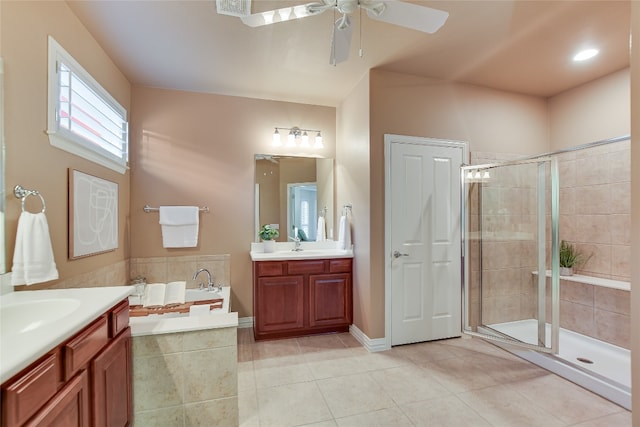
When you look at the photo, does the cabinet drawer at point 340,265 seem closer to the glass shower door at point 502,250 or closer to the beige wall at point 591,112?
the glass shower door at point 502,250

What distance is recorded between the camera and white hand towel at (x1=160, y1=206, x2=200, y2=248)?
310cm

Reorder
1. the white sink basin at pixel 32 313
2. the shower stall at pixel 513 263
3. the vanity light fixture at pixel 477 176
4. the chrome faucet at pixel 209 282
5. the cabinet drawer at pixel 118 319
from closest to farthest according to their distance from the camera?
the white sink basin at pixel 32 313 → the cabinet drawer at pixel 118 319 → the shower stall at pixel 513 263 → the vanity light fixture at pixel 477 176 → the chrome faucet at pixel 209 282

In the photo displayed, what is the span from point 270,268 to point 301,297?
1.48ft

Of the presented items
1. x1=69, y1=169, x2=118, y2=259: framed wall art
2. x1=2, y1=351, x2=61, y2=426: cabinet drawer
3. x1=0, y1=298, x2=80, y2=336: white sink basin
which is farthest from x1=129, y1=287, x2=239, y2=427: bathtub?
x1=69, y1=169, x2=118, y2=259: framed wall art

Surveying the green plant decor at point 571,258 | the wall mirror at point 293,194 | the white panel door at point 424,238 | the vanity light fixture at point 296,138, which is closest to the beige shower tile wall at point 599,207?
the green plant decor at point 571,258

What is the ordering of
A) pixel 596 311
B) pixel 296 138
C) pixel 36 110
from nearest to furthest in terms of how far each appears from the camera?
pixel 36 110 < pixel 596 311 < pixel 296 138

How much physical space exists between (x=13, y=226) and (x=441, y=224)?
3178 mm

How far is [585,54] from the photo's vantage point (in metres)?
2.56

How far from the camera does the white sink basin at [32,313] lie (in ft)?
4.01

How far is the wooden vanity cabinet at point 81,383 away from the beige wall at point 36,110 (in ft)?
2.21

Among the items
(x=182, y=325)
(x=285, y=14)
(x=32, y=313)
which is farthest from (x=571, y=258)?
(x=32, y=313)

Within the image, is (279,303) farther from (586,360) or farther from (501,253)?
(586,360)

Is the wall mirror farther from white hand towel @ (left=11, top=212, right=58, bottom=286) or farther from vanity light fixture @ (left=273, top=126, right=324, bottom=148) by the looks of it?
white hand towel @ (left=11, top=212, right=58, bottom=286)

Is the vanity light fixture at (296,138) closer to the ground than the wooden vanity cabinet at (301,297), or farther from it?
farther from it
